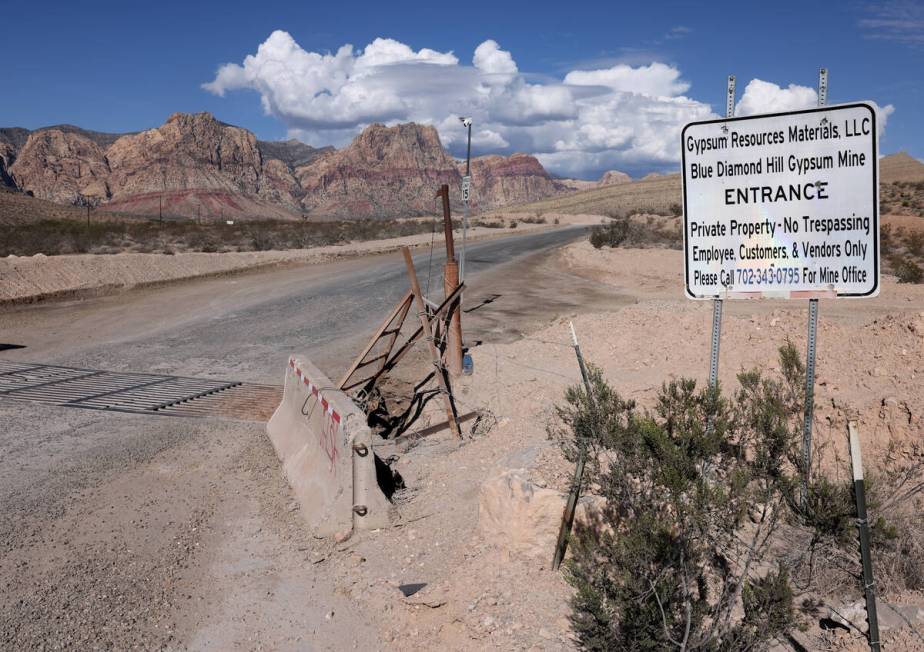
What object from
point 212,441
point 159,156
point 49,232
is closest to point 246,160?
point 159,156

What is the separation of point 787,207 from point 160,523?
5.24m

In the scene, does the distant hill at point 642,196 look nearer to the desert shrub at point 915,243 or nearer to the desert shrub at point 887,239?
the desert shrub at point 887,239

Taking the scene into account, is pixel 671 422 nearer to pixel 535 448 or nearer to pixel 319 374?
pixel 535 448

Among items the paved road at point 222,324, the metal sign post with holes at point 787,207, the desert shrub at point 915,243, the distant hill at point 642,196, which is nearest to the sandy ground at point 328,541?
the metal sign post with holes at point 787,207

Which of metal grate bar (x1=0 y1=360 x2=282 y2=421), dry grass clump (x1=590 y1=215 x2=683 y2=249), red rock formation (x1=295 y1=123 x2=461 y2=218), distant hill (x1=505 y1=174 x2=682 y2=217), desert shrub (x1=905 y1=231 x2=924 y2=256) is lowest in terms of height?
metal grate bar (x1=0 y1=360 x2=282 y2=421)

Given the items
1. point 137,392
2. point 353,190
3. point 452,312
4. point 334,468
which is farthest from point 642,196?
point 334,468

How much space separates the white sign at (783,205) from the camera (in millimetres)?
4285

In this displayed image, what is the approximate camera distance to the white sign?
4285 mm

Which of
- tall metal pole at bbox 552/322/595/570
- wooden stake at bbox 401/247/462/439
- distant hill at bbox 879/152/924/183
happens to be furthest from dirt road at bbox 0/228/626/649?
distant hill at bbox 879/152/924/183

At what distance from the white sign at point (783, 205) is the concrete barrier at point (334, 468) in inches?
107

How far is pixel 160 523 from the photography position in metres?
6.29

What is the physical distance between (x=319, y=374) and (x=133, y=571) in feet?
8.98

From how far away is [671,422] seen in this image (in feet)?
14.2

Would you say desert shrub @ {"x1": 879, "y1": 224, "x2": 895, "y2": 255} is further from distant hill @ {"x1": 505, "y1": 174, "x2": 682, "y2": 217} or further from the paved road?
distant hill @ {"x1": 505, "y1": 174, "x2": 682, "y2": 217}
